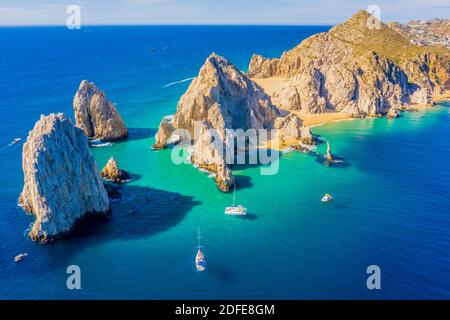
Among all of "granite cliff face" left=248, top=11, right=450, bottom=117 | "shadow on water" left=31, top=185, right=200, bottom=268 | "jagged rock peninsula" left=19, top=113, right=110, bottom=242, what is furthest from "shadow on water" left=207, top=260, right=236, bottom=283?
"granite cliff face" left=248, top=11, right=450, bottom=117

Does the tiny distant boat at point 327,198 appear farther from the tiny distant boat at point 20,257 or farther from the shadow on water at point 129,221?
the tiny distant boat at point 20,257

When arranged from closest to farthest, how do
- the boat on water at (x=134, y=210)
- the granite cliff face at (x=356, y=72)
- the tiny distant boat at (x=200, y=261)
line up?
the tiny distant boat at (x=200, y=261), the boat on water at (x=134, y=210), the granite cliff face at (x=356, y=72)

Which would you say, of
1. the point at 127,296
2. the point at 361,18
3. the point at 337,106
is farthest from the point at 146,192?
the point at 361,18

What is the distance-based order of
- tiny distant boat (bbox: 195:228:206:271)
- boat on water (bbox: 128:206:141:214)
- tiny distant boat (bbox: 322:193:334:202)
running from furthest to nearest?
tiny distant boat (bbox: 322:193:334:202)
boat on water (bbox: 128:206:141:214)
tiny distant boat (bbox: 195:228:206:271)

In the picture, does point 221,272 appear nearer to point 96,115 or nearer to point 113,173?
point 113,173

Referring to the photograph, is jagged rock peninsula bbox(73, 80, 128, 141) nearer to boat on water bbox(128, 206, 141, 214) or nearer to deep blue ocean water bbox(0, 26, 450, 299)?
deep blue ocean water bbox(0, 26, 450, 299)

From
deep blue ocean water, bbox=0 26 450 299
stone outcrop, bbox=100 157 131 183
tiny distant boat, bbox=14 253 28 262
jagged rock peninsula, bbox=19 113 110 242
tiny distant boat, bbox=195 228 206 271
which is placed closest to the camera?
deep blue ocean water, bbox=0 26 450 299

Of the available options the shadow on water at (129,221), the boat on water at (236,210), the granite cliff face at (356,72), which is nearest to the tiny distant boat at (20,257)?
the shadow on water at (129,221)
